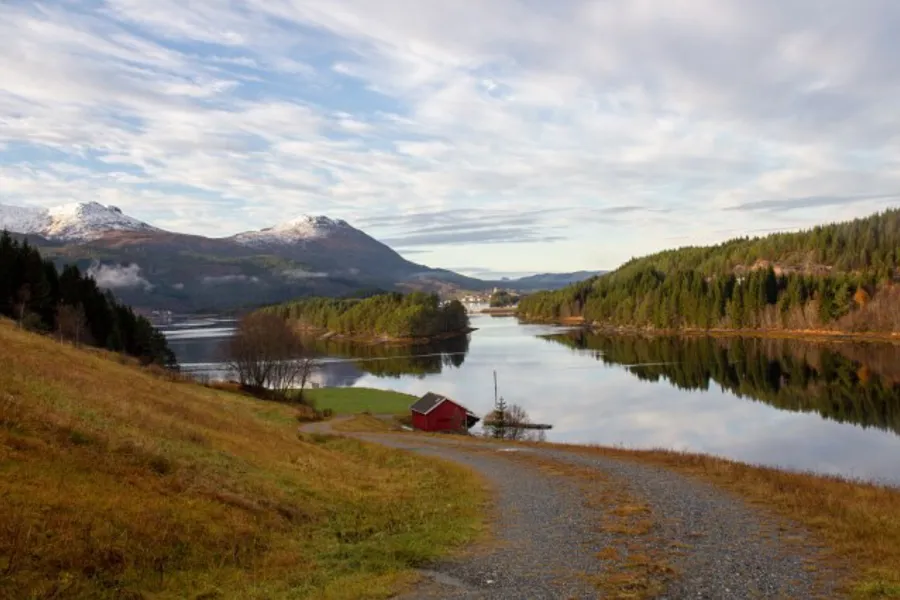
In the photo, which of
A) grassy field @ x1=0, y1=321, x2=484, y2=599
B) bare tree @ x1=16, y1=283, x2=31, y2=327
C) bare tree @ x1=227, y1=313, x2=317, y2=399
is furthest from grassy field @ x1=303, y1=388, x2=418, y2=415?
grassy field @ x1=0, y1=321, x2=484, y2=599

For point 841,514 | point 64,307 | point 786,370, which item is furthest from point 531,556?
point 786,370

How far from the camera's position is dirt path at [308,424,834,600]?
39.7ft

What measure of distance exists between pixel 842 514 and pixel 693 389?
73555 mm

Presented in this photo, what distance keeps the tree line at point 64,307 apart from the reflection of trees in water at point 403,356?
45.0 m

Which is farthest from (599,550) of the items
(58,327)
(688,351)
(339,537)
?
(688,351)

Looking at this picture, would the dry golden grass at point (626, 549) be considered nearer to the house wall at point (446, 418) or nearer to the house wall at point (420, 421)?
the house wall at point (446, 418)

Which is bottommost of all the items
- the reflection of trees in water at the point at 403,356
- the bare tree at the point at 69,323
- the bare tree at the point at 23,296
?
the reflection of trees in water at the point at 403,356

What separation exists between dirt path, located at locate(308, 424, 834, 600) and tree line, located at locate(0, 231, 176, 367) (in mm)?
56728

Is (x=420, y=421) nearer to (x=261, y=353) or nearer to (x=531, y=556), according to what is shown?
(x=261, y=353)

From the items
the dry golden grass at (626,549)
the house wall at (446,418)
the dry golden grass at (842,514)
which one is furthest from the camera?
the house wall at (446,418)

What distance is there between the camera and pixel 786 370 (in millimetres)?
100125

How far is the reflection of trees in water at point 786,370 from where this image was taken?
7186 cm

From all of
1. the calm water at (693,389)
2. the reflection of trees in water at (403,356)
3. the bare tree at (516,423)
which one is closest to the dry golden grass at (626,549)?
the calm water at (693,389)

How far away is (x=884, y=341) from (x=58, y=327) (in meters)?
143
